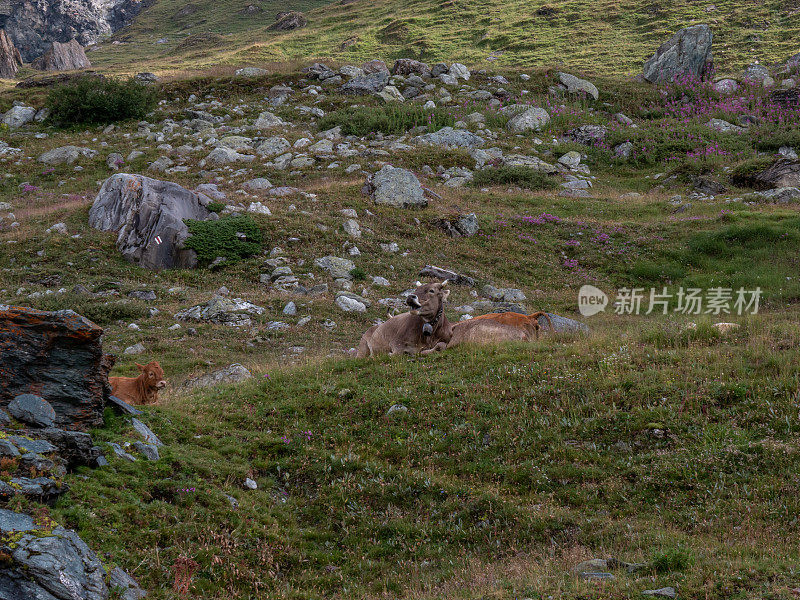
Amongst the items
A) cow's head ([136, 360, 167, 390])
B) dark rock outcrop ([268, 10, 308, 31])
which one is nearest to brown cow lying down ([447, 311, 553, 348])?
cow's head ([136, 360, 167, 390])

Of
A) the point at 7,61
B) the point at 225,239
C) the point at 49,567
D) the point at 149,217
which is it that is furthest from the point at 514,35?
the point at 49,567

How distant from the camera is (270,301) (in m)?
21.3

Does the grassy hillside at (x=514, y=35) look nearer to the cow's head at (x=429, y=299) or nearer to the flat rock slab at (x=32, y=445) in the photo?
the cow's head at (x=429, y=299)

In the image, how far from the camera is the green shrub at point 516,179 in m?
35.4

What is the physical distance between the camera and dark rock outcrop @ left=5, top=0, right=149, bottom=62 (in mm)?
137875

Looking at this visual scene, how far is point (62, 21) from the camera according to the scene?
144 m

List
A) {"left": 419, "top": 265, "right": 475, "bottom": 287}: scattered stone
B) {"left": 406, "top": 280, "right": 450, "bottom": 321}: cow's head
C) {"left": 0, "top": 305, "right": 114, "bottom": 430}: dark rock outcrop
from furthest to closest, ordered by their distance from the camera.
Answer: {"left": 419, "top": 265, "right": 475, "bottom": 287}: scattered stone
{"left": 406, "top": 280, "right": 450, "bottom": 321}: cow's head
{"left": 0, "top": 305, "right": 114, "bottom": 430}: dark rock outcrop

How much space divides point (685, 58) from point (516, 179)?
26.1 meters

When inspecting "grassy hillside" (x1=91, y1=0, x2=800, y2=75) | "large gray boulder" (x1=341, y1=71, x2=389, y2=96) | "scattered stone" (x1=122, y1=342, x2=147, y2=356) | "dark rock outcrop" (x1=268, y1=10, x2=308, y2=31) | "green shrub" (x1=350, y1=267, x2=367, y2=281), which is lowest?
"green shrub" (x1=350, y1=267, x2=367, y2=281)

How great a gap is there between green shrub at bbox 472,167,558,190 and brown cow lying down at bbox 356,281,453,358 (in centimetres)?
2231

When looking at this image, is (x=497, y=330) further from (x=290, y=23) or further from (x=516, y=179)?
(x=290, y=23)

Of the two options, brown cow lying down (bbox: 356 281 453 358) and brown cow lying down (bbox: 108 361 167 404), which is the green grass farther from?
brown cow lying down (bbox: 356 281 453 358)

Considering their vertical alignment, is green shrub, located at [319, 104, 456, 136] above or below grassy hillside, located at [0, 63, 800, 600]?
above

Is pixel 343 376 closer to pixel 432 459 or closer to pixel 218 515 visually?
pixel 432 459
